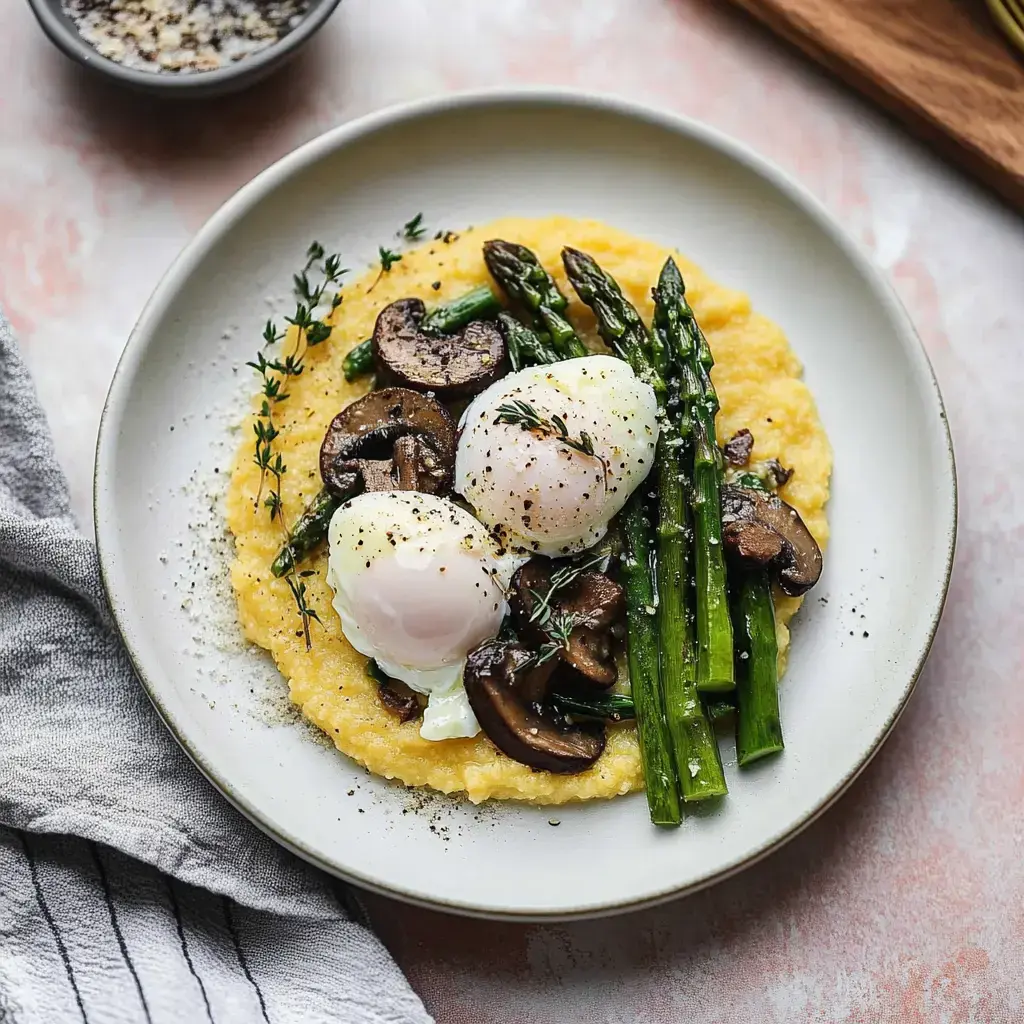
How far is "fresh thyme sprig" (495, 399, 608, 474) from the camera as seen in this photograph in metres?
4.41

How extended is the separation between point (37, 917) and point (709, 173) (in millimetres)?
4311

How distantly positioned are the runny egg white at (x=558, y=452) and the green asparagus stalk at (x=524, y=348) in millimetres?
193

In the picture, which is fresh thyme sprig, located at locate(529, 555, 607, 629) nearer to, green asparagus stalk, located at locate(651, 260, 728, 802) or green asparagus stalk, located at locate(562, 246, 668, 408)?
green asparagus stalk, located at locate(651, 260, 728, 802)

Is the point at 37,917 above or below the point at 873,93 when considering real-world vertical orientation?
below

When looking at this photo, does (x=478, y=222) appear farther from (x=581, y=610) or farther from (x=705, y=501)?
(x=581, y=610)

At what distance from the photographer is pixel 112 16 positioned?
204 inches

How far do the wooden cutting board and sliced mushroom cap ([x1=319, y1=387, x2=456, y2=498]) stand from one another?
106 inches

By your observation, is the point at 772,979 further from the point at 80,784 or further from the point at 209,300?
the point at 209,300

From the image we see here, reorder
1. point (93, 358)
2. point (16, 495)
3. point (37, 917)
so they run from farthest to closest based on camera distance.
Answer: point (93, 358) < point (16, 495) < point (37, 917)

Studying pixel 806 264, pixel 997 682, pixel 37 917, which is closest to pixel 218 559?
pixel 37 917

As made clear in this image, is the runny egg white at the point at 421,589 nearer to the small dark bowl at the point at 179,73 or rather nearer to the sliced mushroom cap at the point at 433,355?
the sliced mushroom cap at the point at 433,355

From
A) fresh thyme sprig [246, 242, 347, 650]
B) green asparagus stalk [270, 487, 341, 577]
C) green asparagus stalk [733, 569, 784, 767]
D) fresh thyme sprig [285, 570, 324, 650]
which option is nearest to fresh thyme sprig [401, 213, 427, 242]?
fresh thyme sprig [246, 242, 347, 650]

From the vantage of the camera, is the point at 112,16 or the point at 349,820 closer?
the point at 349,820

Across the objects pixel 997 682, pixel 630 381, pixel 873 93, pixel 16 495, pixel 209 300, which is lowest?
pixel 16 495
